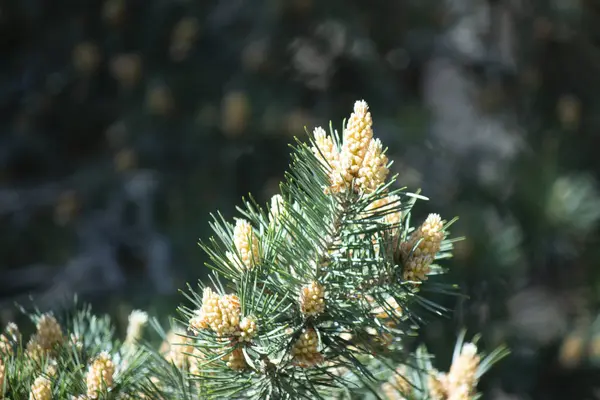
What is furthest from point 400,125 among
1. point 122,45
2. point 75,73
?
point 75,73

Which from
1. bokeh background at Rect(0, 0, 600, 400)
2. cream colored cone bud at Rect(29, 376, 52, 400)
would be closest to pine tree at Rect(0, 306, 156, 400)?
cream colored cone bud at Rect(29, 376, 52, 400)

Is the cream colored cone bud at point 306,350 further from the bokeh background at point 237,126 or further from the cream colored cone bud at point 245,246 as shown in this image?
the bokeh background at point 237,126

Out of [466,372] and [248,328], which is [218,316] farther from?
[466,372]

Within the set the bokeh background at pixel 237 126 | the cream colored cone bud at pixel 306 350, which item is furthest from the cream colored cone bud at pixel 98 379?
the bokeh background at pixel 237 126

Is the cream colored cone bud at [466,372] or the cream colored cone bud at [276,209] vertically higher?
the cream colored cone bud at [276,209]

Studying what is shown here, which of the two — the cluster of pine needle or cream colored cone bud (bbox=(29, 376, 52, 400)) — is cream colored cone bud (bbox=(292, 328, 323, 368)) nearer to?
the cluster of pine needle

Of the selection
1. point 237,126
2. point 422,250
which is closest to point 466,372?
point 422,250

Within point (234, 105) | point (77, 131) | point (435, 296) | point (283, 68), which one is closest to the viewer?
point (435, 296)

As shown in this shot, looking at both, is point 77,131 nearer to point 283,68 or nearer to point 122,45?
point 122,45
